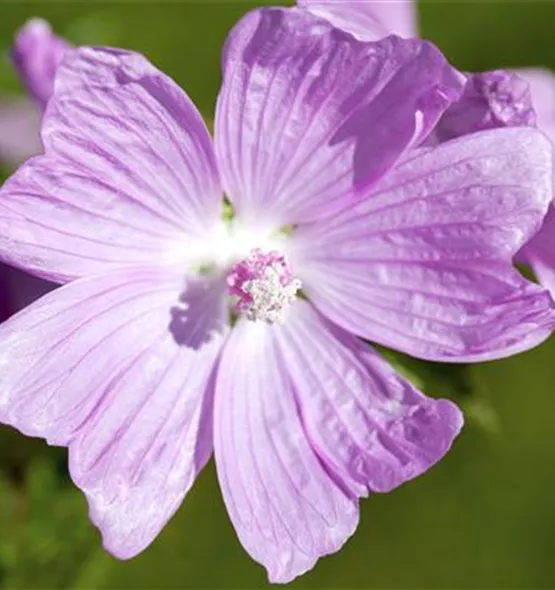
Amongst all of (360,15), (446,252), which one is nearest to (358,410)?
(446,252)

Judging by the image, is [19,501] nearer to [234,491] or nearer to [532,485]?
[234,491]

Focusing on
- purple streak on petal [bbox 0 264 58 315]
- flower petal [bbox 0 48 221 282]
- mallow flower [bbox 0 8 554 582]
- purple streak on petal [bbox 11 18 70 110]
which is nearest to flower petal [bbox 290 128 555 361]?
mallow flower [bbox 0 8 554 582]

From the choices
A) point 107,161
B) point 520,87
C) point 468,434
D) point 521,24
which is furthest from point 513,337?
point 521,24

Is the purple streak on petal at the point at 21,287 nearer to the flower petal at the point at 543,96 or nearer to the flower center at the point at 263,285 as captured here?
the flower center at the point at 263,285

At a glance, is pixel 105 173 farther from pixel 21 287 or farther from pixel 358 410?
pixel 358 410

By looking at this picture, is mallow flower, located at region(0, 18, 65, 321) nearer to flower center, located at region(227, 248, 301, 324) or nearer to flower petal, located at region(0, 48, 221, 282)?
flower petal, located at region(0, 48, 221, 282)

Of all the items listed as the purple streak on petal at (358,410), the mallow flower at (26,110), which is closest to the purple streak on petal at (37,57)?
the mallow flower at (26,110)
